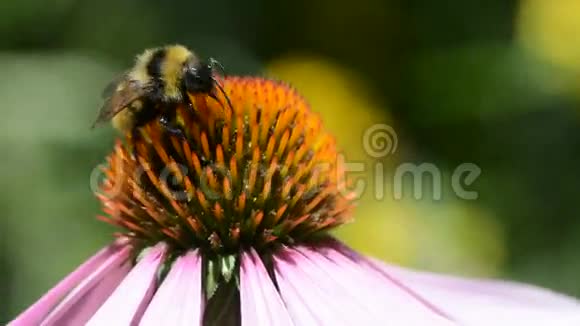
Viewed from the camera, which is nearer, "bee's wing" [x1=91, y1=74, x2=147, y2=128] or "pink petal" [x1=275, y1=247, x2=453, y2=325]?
"pink petal" [x1=275, y1=247, x2=453, y2=325]

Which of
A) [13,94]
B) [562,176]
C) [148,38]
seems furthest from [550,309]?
[148,38]

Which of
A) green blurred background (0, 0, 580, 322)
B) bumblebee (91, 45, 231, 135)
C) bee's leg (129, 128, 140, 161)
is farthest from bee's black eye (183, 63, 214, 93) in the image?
green blurred background (0, 0, 580, 322)

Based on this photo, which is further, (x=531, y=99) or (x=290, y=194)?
(x=531, y=99)

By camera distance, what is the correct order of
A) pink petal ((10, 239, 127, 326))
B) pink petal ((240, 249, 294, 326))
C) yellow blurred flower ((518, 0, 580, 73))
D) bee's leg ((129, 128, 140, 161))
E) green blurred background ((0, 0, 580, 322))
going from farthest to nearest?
yellow blurred flower ((518, 0, 580, 73)) < green blurred background ((0, 0, 580, 322)) < bee's leg ((129, 128, 140, 161)) < pink petal ((10, 239, 127, 326)) < pink petal ((240, 249, 294, 326))

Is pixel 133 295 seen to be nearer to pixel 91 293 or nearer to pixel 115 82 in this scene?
pixel 91 293

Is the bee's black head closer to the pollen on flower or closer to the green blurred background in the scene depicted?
the pollen on flower

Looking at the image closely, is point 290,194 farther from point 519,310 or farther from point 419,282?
point 519,310
